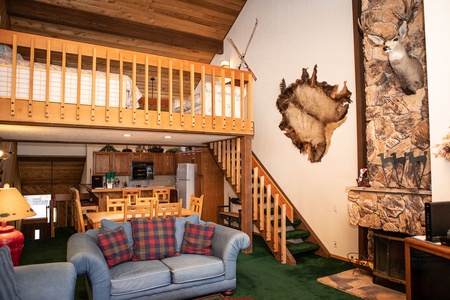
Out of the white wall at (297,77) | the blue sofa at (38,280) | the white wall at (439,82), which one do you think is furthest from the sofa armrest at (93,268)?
the white wall at (297,77)

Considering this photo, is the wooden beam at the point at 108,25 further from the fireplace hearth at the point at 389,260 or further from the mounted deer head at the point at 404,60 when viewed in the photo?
the fireplace hearth at the point at 389,260

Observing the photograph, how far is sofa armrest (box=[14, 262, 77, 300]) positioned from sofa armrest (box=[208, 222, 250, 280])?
1.57m

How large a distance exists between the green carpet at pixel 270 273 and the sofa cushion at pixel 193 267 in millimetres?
391

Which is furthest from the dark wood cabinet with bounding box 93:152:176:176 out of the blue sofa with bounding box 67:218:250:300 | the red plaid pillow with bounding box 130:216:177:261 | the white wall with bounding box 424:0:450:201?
the white wall with bounding box 424:0:450:201

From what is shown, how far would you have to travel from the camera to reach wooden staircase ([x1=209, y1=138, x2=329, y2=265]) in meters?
4.64

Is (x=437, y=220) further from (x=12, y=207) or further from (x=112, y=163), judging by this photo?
(x=112, y=163)

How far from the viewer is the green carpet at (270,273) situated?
350cm

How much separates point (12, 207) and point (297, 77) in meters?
4.76

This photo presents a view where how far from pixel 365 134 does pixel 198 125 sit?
244cm

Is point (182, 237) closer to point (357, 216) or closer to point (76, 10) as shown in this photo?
point (357, 216)

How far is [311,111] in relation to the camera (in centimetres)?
540

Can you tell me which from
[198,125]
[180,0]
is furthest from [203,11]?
[198,125]

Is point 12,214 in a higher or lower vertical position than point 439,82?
lower

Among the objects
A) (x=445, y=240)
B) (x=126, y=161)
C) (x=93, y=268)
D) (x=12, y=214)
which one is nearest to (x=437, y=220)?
(x=445, y=240)
